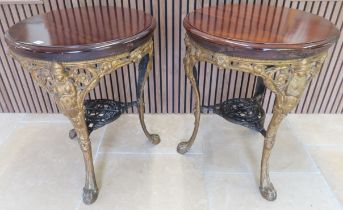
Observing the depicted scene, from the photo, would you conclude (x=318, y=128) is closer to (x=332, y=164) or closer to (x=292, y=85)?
(x=332, y=164)

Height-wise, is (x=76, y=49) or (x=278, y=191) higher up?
(x=76, y=49)

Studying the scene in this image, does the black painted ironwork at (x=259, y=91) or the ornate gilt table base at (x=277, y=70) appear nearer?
the ornate gilt table base at (x=277, y=70)

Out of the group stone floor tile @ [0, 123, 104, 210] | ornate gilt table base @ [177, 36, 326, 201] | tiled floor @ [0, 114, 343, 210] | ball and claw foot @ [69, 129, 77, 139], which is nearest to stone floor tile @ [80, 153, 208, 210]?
tiled floor @ [0, 114, 343, 210]

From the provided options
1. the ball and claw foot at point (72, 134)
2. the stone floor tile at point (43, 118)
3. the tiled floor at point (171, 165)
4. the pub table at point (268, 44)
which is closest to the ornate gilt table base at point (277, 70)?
the pub table at point (268, 44)

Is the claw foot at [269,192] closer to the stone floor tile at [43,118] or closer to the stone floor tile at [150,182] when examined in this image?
the stone floor tile at [150,182]

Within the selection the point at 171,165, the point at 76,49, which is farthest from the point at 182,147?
the point at 76,49

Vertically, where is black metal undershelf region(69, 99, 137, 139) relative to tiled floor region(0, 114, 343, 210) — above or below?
above

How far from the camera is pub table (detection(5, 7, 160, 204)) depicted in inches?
34.5

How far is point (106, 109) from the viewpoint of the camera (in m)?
1.41

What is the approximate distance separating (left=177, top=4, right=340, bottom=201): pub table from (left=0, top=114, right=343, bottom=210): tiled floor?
29 cm

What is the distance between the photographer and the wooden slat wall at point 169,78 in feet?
4.62

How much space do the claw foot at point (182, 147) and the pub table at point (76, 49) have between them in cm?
52

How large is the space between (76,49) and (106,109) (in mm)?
591

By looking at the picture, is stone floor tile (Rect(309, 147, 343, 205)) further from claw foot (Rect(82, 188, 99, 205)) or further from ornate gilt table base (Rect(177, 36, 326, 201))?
claw foot (Rect(82, 188, 99, 205))
